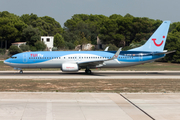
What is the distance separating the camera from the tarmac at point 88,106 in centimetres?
1330

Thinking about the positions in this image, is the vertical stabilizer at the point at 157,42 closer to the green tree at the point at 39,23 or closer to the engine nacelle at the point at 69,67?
the engine nacelle at the point at 69,67

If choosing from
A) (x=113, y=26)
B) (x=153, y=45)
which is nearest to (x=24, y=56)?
(x=153, y=45)

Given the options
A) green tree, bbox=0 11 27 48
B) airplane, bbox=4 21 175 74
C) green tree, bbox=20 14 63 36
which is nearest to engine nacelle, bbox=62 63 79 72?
airplane, bbox=4 21 175 74

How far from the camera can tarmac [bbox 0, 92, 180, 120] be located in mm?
13305

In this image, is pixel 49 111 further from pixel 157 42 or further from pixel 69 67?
pixel 157 42

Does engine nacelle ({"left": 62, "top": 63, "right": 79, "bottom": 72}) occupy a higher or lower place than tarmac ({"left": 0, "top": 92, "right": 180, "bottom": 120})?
higher

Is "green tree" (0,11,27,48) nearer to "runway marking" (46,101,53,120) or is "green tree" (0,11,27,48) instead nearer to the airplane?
the airplane

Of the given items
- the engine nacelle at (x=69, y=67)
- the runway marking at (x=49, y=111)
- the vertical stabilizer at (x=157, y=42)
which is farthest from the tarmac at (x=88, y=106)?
the vertical stabilizer at (x=157, y=42)

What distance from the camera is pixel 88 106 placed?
15617mm

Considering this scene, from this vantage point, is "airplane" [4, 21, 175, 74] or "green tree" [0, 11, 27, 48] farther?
"green tree" [0, 11, 27, 48]

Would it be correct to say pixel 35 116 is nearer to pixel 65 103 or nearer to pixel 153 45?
pixel 65 103

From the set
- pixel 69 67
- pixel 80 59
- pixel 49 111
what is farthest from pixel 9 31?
pixel 49 111

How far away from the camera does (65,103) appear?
16359mm

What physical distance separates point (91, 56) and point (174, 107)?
24.4 m
